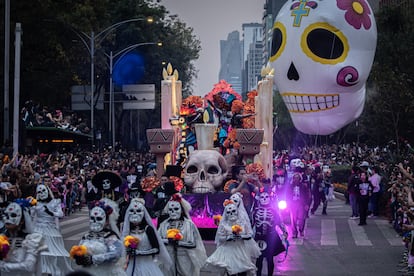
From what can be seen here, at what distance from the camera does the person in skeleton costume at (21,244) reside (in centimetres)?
1037

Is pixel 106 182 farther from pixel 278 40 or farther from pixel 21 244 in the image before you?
pixel 278 40

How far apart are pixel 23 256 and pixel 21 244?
0.17 m

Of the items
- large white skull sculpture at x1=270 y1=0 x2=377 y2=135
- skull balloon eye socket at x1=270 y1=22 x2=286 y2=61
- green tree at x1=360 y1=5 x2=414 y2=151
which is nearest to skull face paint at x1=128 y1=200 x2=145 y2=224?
large white skull sculpture at x1=270 y1=0 x2=377 y2=135

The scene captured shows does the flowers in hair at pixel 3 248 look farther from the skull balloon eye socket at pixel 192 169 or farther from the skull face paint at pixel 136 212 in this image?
the skull balloon eye socket at pixel 192 169

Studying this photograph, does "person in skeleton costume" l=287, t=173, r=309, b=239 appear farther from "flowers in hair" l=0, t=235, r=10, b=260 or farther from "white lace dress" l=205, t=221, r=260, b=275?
"flowers in hair" l=0, t=235, r=10, b=260

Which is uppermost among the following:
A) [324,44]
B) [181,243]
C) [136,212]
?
[324,44]

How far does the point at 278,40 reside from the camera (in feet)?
119

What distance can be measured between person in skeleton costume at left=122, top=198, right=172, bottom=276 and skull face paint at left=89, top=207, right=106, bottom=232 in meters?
0.75

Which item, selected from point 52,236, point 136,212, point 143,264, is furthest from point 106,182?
point 143,264

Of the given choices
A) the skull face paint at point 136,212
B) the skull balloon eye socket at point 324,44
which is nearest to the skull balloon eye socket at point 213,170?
the skull face paint at point 136,212

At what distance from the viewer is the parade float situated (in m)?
21.3

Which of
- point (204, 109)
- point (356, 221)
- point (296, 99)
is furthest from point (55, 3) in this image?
point (356, 221)

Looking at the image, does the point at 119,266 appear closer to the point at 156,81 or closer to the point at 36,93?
the point at 36,93

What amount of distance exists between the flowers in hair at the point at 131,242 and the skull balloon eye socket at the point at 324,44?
24019 mm
